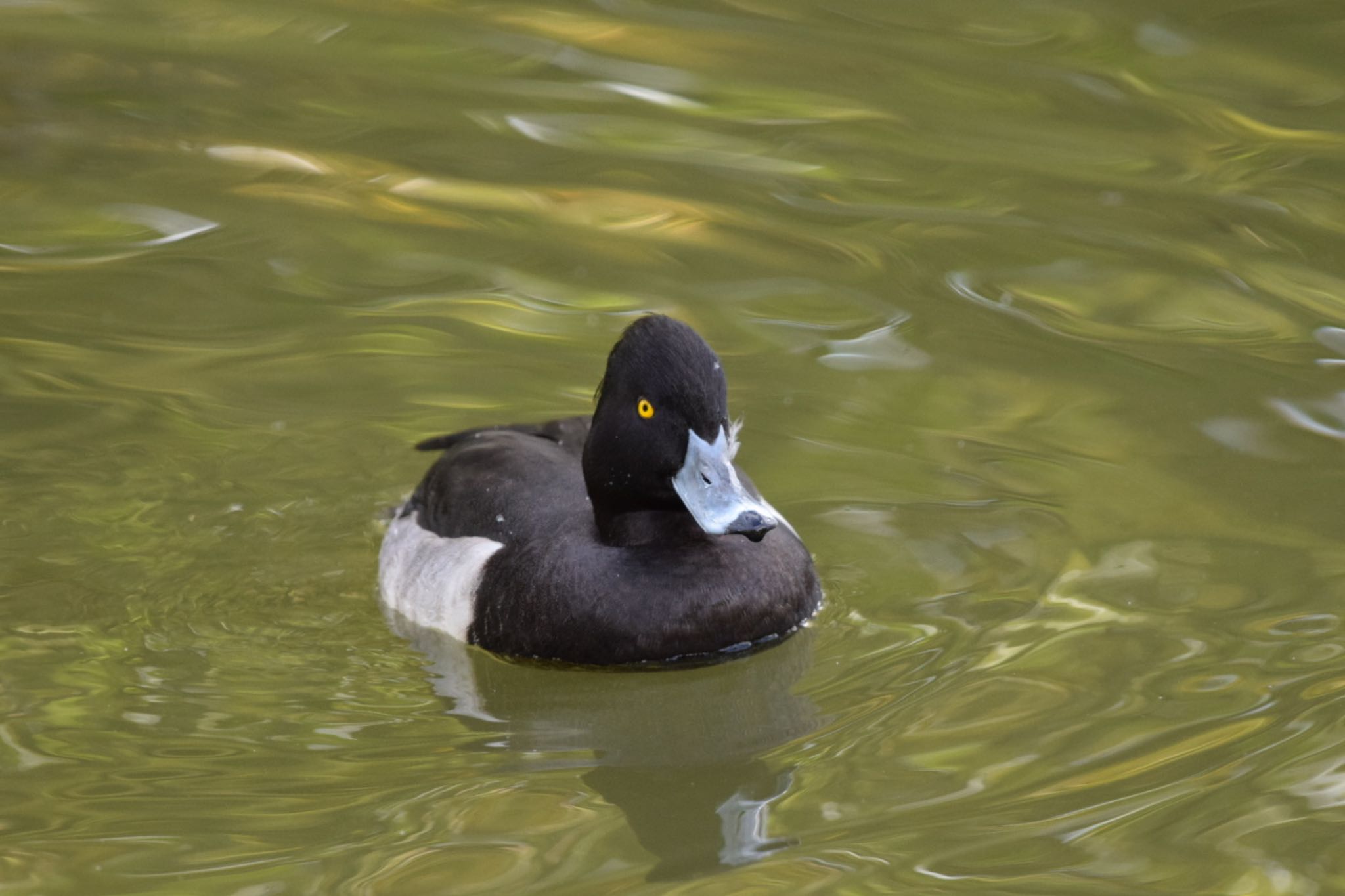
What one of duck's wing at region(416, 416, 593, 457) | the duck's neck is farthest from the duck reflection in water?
duck's wing at region(416, 416, 593, 457)

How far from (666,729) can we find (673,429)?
97cm

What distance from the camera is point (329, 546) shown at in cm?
738

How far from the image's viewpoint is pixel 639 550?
6.43 meters

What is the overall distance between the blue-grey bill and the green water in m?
0.60

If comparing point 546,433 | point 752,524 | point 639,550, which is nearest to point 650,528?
point 639,550

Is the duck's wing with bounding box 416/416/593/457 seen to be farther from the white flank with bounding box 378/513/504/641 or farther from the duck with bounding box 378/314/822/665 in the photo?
the white flank with bounding box 378/513/504/641

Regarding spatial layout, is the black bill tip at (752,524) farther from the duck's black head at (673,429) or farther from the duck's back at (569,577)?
the duck's back at (569,577)

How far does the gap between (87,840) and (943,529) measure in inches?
135

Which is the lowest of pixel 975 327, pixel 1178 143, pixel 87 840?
pixel 87 840

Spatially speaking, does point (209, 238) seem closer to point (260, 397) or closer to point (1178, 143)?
point (260, 397)

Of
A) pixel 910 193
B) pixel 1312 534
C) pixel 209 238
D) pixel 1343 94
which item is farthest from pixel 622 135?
pixel 1312 534

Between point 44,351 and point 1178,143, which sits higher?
point 1178,143

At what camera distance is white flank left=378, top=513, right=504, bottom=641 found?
6723 mm

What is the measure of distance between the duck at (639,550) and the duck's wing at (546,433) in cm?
35
